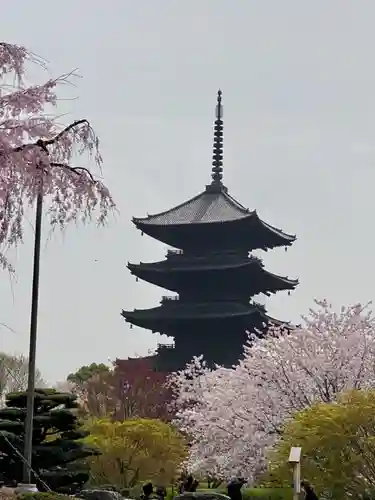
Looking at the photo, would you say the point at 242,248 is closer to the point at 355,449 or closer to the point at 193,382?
the point at 193,382

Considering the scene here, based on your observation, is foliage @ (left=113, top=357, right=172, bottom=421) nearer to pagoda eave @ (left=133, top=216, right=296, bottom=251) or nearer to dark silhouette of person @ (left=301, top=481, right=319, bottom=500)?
pagoda eave @ (left=133, top=216, right=296, bottom=251)

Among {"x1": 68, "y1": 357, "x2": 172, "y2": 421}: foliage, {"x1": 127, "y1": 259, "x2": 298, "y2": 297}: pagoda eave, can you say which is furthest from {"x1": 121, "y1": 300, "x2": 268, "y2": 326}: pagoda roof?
{"x1": 68, "y1": 357, "x2": 172, "y2": 421}: foliage

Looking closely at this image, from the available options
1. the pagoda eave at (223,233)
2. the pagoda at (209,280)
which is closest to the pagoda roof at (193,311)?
the pagoda at (209,280)

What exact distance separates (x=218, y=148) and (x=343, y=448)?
3841cm

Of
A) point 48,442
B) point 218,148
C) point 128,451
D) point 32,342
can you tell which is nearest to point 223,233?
point 218,148

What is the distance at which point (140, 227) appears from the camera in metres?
50.2

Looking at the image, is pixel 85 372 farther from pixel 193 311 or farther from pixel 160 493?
pixel 160 493

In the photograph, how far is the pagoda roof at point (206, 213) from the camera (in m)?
49.0

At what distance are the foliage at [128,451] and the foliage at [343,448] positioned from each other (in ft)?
32.9

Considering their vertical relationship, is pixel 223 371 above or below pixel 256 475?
above

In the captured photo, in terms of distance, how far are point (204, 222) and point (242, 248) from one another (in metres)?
2.36

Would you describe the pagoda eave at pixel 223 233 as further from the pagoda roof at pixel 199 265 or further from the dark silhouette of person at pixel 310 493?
the dark silhouette of person at pixel 310 493


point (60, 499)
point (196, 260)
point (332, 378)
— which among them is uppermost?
point (196, 260)

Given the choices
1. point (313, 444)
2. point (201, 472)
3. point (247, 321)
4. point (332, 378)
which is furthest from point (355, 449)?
point (247, 321)
